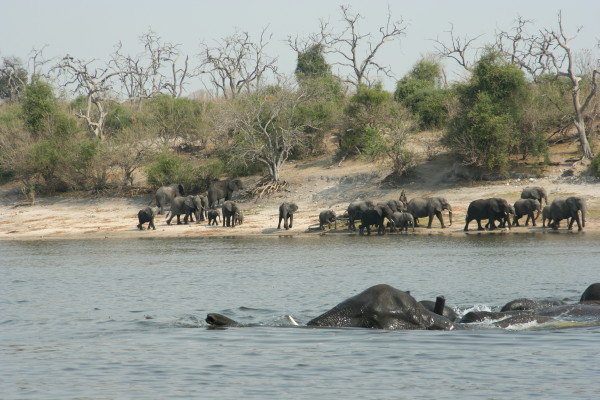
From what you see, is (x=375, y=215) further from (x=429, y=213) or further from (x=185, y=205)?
(x=185, y=205)

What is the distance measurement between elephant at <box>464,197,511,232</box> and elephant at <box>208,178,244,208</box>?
1232 cm

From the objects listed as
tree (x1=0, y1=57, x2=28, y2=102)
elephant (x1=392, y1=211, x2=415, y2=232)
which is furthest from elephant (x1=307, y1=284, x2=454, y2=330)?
tree (x1=0, y1=57, x2=28, y2=102)

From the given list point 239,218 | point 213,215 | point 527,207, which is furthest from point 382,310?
point 213,215

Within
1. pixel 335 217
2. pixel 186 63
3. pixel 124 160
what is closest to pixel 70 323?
pixel 335 217

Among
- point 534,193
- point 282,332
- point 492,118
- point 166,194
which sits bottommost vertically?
point 282,332

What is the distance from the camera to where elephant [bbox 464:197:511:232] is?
27.8 m

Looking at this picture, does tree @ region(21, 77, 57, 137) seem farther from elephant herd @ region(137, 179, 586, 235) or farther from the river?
the river

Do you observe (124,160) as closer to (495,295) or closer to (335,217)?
(335,217)

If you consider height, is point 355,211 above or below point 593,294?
above

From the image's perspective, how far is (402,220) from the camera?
96.2 feet

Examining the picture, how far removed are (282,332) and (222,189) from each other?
2610cm

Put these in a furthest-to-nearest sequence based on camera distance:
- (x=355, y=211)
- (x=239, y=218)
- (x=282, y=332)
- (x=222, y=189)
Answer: (x=222, y=189) < (x=239, y=218) < (x=355, y=211) < (x=282, y=332)

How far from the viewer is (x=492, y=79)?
35062mm

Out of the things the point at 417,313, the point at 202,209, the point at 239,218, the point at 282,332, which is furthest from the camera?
the point at 202,209
